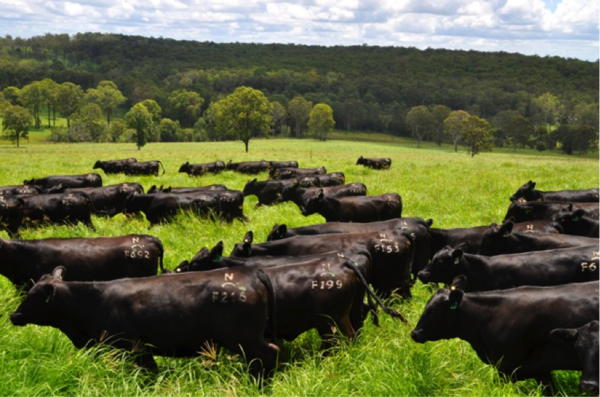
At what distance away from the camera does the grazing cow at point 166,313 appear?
622cm

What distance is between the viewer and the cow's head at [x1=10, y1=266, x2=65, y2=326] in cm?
644

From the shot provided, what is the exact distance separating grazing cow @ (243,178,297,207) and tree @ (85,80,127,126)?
120 meters

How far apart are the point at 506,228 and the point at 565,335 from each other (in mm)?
4493

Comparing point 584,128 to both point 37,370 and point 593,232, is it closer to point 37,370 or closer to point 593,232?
point 593,232

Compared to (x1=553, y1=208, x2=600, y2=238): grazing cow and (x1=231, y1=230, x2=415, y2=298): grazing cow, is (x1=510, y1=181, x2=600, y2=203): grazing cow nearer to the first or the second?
(x1=553, y1=208, x2=600, y2=238): grazing cow

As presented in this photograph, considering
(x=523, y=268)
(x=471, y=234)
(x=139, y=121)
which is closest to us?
(x=523, y=268)

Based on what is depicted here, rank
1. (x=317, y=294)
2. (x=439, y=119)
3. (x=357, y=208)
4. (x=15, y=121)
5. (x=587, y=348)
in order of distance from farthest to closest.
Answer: (x=439, y=119) → (x=15, y=121) → (x=357, y=208) → (x=317, y=294) → (x=587, y=348)

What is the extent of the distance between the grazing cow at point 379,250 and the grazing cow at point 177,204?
5.59m

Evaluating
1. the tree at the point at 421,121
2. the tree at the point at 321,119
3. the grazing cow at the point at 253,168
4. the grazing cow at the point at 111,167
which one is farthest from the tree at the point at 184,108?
the grazing cow at the point at 253,168

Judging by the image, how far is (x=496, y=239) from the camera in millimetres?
9648

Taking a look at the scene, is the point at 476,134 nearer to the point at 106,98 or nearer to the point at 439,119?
the point at 439,119

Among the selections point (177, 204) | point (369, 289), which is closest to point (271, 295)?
point (369, 289)

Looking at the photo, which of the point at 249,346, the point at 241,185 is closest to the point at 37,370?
the point at 249,346

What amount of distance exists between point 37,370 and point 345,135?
116 meters
